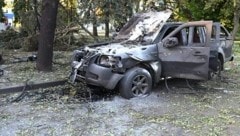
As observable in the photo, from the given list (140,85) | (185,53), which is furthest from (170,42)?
(140,85)

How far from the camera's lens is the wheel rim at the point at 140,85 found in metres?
7.23

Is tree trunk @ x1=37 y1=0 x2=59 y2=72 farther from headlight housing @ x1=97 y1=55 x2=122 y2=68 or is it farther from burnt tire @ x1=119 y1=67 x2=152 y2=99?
burnt tire @ x1=119 y1=67 x2=152 y2=99

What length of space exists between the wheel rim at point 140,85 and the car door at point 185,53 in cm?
55

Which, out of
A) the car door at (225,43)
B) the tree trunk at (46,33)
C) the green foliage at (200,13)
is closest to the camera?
the car door at (225,43)

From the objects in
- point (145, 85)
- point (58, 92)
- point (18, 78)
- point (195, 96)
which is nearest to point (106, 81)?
point (145, 85)

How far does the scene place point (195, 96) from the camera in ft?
24.6

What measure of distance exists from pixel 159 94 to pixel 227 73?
3.25 metres

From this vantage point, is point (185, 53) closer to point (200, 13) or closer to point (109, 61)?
point (109, 61)

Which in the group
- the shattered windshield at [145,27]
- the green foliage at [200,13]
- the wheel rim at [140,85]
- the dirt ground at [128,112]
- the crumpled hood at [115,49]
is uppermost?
A: the green foliage at [200,13]

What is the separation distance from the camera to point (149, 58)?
24.2 feet

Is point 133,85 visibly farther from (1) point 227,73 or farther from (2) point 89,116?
(1) point 227,73

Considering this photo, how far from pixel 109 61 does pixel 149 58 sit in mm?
871

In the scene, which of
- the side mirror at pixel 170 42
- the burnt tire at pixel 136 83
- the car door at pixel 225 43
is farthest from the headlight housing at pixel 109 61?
the car door at pixel 225 43

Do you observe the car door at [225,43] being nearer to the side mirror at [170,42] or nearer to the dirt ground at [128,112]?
the dirt ground at [128,112]
